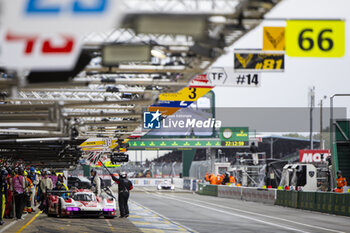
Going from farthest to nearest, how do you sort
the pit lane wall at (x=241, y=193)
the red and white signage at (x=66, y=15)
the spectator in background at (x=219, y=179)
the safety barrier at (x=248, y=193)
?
the spectator in background at (x=219, y=179) → the pit lane wall at (x=241, y=193) → the safety barrier at (x=248, y=193) → the red and white signage at (x=66, y=15)

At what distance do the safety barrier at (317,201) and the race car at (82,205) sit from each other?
9.83 m

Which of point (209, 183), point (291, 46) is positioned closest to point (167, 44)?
point (291, 46)

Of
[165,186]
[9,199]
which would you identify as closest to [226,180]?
[165,186]

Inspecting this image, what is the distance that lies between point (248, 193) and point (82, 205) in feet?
74.2

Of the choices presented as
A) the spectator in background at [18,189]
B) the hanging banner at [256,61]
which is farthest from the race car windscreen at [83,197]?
the hanging banner at [256,61]

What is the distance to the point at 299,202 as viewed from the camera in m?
33.7

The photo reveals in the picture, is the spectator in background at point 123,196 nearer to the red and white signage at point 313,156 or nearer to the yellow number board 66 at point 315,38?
the yellow number board 66 at point 315,38

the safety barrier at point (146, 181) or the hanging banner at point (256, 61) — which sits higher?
the hanging banner at point (256, 61)

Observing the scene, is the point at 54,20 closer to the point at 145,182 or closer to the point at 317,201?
the point at 317,201

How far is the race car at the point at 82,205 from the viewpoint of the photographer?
76.5 feet

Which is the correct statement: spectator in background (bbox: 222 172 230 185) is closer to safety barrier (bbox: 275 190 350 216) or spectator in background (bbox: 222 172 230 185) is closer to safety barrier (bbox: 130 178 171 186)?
safety barrier (bbox: 275 190 350 216)

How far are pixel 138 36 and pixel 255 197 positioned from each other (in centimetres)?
3410

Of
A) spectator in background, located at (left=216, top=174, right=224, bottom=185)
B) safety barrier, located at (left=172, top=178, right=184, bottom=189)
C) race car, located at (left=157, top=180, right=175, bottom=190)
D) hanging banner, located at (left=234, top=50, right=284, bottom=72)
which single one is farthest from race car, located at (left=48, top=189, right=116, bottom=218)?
safety barrier, located at (left=172, top=178, right=184, bottom=189)

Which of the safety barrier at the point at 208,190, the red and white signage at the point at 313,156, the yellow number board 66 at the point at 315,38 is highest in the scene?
the yellow number board 66 at the point at 315,38
